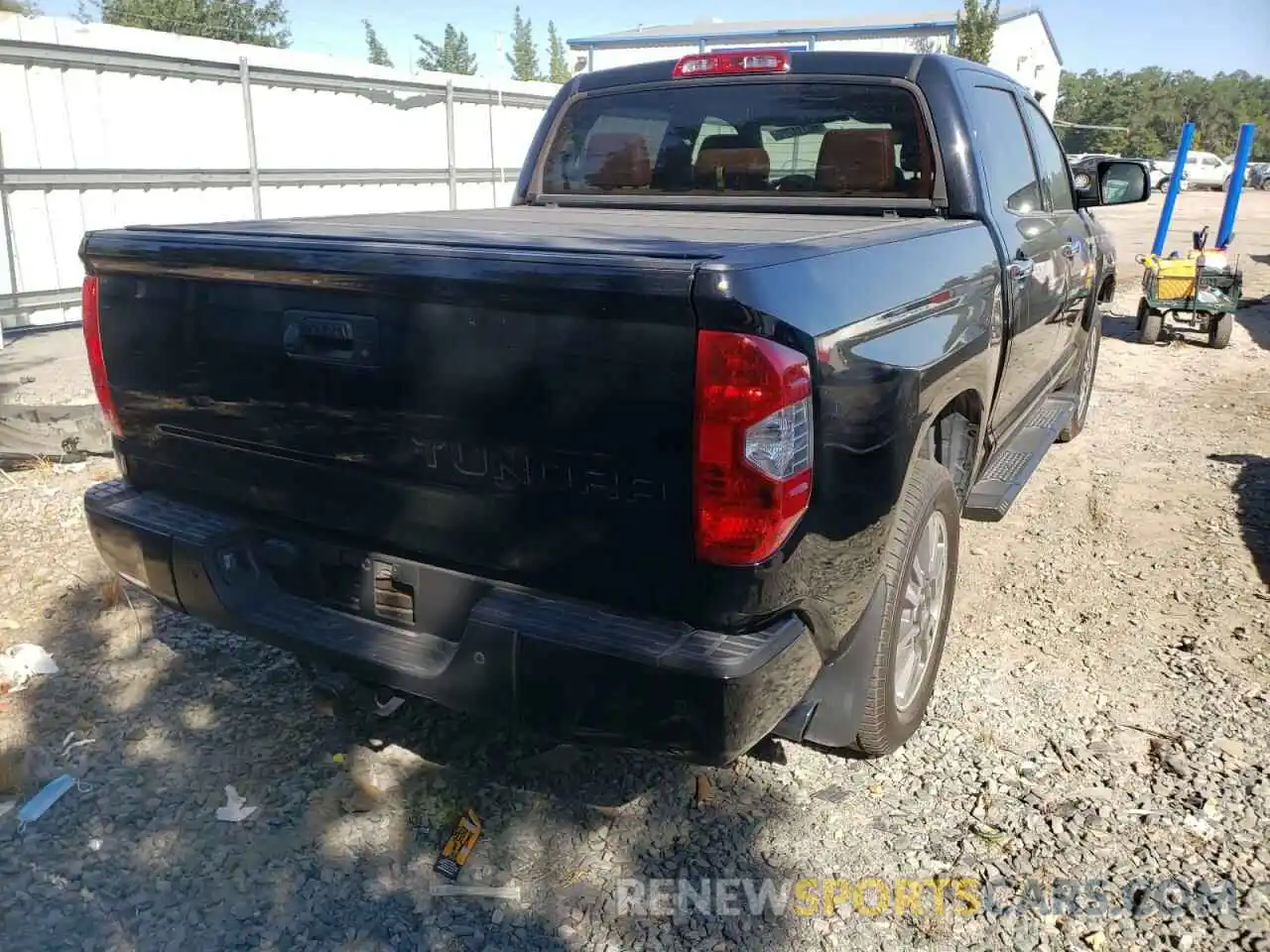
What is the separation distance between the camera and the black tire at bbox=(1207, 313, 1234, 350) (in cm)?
937

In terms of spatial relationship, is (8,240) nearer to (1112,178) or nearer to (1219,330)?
(1112,178)

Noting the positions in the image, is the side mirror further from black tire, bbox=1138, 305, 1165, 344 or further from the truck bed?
black tire, bbox=1138, 305, 1165, 344

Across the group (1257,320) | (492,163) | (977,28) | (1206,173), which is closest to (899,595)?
(1257,320)

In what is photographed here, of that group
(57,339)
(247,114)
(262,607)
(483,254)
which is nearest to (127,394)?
(262,607)

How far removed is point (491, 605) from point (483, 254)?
75cm

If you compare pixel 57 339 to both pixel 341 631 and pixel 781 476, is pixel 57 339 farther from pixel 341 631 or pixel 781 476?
pixel 781 476

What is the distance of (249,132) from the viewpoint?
1029 centimetres

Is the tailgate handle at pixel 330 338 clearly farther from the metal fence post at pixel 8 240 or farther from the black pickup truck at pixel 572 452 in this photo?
the metal fence post at pixel 8 240

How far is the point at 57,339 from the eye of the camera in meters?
8.67

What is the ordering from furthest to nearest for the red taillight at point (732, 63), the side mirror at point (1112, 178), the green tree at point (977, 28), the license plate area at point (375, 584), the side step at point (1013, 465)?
the green tree at point (977, 28), the side mirror at point (1112, 178), the red taillight at point (732, 63), the side step at point (1013, 465), the license plate area at point (375, 584)

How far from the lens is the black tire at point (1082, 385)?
5.93 meters

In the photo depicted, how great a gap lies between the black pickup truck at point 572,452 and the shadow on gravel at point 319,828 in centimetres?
47

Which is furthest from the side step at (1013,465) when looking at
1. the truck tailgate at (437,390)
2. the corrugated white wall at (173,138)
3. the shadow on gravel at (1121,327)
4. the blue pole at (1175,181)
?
the corrugated white wall at (173,138)

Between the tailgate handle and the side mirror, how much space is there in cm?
424
